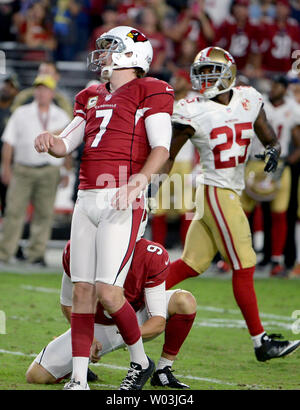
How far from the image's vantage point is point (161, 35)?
454 inches

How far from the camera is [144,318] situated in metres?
4.55

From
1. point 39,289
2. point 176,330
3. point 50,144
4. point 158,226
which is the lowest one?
point 39,289

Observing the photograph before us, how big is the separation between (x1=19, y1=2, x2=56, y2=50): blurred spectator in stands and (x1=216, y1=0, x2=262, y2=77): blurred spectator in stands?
2.11m

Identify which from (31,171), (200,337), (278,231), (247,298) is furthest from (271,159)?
(31,171)

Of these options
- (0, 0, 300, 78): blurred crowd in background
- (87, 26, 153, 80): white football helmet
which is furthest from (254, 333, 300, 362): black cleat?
(0, 0, 300, 78): blurred crowd in background

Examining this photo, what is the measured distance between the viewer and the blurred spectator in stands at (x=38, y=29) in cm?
1131

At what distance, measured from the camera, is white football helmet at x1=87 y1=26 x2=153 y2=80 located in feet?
14.4

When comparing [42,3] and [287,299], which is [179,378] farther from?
[42,3]

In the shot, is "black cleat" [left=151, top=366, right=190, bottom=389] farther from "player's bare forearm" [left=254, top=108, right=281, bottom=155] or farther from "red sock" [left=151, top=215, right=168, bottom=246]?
"red sock" [left=151, top=215, right=168, bottom=246]

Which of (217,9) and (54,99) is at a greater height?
(217,9)

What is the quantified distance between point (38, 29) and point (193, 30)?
1968 mm

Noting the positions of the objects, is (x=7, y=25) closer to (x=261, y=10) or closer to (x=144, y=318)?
(x=261, y=10)
